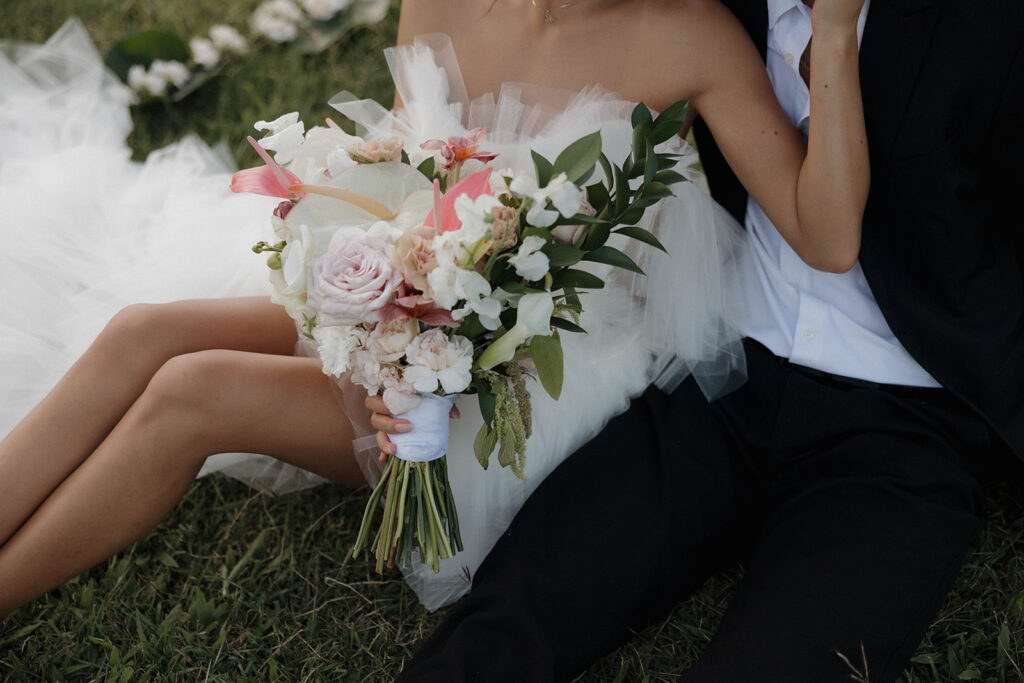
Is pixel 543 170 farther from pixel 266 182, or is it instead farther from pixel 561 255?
pixel 266 182

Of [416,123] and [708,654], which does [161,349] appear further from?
[708,654]

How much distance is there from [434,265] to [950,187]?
1124 mm

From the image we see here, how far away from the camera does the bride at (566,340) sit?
209cm

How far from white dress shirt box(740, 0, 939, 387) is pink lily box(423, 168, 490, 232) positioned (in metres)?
0.84

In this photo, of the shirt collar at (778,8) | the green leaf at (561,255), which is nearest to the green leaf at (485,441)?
the green leaf at (561,255)

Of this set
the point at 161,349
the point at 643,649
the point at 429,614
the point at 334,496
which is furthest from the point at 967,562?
the point at 161,349

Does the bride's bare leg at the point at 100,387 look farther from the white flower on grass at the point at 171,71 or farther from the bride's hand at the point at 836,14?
the white flower on grass at the point at 171,71

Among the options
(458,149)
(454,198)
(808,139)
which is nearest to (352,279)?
(454,198)

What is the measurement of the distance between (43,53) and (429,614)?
99.8 inches

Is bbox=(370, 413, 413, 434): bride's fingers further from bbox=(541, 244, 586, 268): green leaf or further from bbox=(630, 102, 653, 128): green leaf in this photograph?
bbox=(630, 102, 653, 128): green leaf

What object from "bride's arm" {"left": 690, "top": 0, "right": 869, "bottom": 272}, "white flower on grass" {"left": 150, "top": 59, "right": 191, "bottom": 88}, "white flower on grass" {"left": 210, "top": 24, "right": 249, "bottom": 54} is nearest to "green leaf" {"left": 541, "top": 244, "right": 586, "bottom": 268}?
"bride's arm" {"left": 690, "top": 0, "right": 869, "bottom": 272}

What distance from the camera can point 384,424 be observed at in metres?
1.85

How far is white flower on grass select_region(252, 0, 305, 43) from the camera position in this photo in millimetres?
4176

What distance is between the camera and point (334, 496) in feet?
8.62
